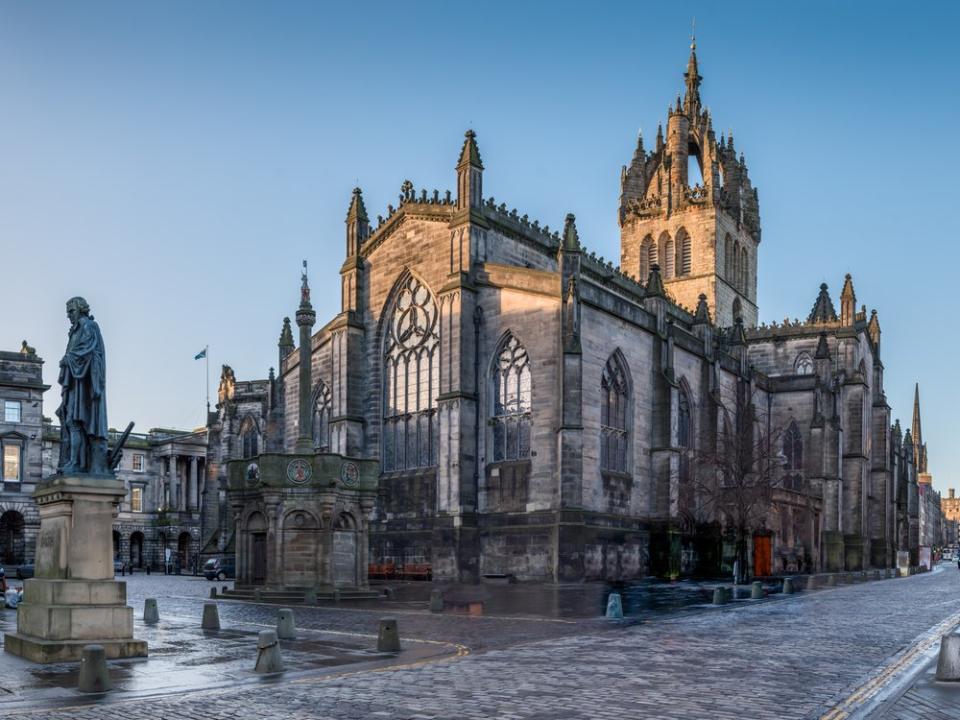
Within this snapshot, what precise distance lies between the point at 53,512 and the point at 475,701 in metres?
7.78

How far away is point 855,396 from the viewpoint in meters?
63.5

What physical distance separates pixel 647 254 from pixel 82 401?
62041mm

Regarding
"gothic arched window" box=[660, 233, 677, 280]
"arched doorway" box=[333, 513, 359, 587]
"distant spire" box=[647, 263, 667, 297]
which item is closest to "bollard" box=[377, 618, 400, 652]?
"arched doorway" box=[333, 513, 359, 587]

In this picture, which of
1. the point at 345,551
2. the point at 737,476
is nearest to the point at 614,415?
the point at 737,476

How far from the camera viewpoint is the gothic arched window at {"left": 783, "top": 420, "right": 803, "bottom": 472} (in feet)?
202

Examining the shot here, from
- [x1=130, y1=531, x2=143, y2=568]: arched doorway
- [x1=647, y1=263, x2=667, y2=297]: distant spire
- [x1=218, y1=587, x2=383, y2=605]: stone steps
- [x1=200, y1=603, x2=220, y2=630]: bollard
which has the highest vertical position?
[x1=647, y1=263, x2=667, y2=297]: distant spire

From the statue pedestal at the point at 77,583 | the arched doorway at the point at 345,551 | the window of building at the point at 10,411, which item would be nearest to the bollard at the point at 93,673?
the statue pedestal at the point at 77,583

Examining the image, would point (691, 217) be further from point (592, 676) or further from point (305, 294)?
point (592, 676)

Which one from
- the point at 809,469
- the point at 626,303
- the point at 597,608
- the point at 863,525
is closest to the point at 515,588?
the point at 597,608

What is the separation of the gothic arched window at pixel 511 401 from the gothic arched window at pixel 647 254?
115ft

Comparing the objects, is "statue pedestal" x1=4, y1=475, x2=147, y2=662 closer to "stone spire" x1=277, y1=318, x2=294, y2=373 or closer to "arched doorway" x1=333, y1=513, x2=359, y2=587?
"arched doorway" x1=333, y1=513, x2=359, y2=587

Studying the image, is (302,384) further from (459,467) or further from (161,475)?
(161,475)

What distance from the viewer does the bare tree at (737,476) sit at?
139ft

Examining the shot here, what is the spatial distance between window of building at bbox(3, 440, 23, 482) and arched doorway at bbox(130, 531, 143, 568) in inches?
739
